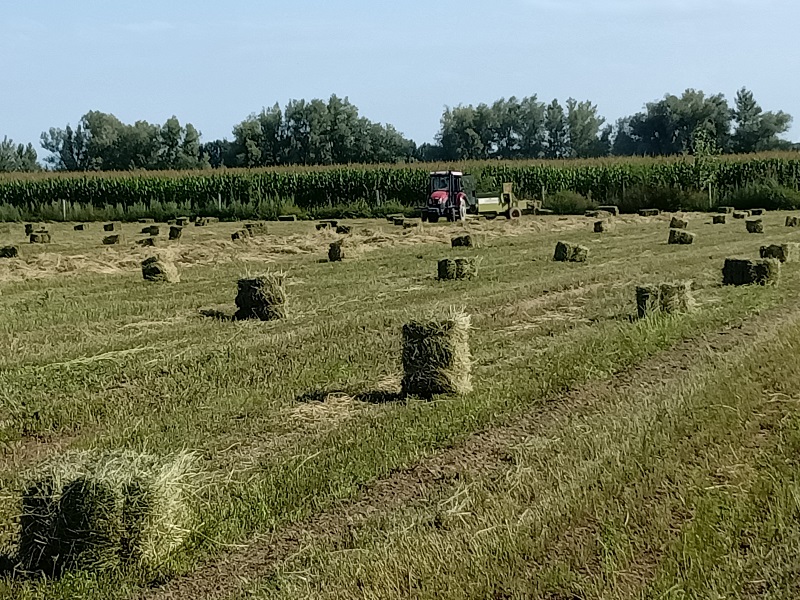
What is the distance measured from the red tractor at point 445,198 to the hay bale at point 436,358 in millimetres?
27616

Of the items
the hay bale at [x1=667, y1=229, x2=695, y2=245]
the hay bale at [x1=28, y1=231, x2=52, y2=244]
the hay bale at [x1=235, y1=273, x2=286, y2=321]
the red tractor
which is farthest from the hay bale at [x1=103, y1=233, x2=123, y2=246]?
the hay bale at [x1=667, y1=229, x2=695, y2=245]

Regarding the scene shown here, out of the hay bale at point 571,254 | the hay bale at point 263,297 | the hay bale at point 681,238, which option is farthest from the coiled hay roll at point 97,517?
the hay bale at point 681,238

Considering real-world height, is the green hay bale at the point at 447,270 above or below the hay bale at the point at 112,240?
below

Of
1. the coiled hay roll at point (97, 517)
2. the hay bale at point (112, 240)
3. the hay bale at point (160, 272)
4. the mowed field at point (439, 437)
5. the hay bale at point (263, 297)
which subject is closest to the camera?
the mowed field at point (439, 437)

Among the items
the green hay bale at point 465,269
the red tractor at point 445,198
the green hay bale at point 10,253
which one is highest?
the red tractor at point 445,198

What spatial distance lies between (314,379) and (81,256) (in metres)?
13.6

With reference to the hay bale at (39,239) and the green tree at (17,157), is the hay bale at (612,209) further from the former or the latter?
the green tree at (17,157)

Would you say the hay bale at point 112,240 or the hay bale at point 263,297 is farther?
the hay bale at point 112,240

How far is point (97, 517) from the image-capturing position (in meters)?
5.36

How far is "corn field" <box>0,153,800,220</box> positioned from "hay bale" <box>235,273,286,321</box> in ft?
108

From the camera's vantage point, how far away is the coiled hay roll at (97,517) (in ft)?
17.6

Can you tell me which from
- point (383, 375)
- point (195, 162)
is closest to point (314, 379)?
point (383, 375)

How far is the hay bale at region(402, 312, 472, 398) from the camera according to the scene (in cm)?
876

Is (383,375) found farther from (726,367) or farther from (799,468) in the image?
(799,468)
